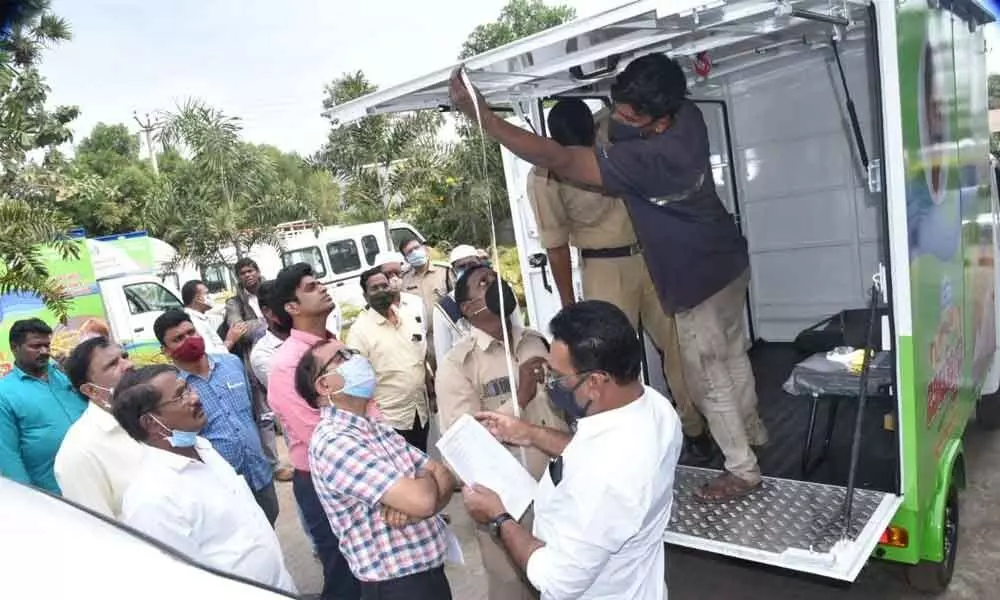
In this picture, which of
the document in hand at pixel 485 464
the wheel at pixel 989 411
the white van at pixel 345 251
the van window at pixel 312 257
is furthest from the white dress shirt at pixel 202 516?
the van window at pixel 312 257

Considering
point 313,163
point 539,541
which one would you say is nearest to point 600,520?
point 539,541

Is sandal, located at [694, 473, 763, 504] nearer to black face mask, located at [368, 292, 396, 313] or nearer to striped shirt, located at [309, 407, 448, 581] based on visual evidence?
striped shirt, located at [309, 407, 448, 581]

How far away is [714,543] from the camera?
297 cm

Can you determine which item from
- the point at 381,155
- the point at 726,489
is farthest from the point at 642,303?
the point at 381,155

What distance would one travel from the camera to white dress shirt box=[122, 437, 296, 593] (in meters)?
2.21

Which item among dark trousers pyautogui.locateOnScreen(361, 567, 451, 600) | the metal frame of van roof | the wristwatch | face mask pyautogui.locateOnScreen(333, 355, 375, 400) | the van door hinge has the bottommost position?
dark trousers pyautogui.locateOnScreen(361, 567, 451, 600)

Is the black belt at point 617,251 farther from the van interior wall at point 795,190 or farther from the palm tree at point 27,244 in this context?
the palm tree at point 27,244

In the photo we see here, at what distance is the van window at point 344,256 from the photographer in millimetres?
14945

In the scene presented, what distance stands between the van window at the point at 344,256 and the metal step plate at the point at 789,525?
1217 centimetres

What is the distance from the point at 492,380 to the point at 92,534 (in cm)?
161

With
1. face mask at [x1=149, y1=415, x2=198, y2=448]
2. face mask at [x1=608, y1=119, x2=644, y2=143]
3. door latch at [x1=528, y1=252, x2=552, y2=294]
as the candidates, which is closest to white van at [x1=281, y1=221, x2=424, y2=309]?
door latch at [x1=528, y1=252, x2=552, y2=294]

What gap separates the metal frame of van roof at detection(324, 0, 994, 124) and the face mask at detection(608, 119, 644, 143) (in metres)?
0.28

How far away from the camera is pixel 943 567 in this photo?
324cm

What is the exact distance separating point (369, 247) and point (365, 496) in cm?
1340
